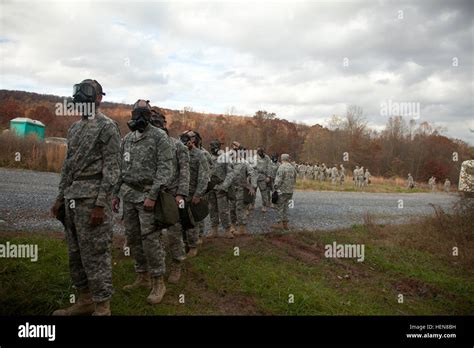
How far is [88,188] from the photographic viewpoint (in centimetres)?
403

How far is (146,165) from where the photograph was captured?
4770 millimetres

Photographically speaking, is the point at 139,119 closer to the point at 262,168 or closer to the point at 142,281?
the point at 142,281

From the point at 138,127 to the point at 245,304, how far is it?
2803mm

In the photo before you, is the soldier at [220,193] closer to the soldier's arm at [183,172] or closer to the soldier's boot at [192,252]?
the soldier's boot at [192,252]

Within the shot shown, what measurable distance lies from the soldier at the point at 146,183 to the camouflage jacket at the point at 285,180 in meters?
5.88

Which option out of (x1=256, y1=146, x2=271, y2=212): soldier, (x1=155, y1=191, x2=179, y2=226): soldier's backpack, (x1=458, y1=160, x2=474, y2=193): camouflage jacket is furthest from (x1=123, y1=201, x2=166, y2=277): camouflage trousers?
(x1=458, y1=160, x2=474, y2=193): camouflage jacket

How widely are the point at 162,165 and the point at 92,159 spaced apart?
36.2 inches

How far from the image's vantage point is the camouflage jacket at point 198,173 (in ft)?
20.9

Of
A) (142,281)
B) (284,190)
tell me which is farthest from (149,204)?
(284,190)
